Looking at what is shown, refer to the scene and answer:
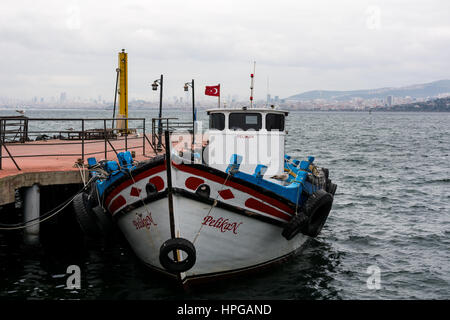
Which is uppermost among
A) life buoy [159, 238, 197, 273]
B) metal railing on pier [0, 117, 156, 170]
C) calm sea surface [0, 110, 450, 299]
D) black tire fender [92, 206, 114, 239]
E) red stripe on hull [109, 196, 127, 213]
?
metal railing on pier [0, 117, 156, 170]

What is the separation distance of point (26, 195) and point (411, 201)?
1549 centimetres

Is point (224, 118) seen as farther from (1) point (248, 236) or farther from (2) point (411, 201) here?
(2) point (411, 201)

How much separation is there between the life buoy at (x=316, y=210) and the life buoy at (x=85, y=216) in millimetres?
4857

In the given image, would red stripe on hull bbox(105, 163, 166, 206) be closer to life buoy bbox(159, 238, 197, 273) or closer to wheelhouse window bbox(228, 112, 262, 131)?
life buoy bbox(159, 238, 197, 273)

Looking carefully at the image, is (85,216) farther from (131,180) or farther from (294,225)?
(294,225)

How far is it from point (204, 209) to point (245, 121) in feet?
11.7

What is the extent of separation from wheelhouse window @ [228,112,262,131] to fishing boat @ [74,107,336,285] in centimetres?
16

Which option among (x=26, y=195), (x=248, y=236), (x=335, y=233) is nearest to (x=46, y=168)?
(x=26, y=195)

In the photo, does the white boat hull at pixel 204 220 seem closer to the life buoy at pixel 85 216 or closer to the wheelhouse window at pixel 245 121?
the life buoy at pixel 85 216

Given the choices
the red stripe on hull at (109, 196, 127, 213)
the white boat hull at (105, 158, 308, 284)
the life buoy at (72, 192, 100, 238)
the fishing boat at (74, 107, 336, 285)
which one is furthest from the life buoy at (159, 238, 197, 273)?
the life buoy at (72, 192, 100, 238)

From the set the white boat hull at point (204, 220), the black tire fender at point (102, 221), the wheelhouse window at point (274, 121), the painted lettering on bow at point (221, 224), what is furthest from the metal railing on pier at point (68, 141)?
the painted lettering on bow at point (221, 224)

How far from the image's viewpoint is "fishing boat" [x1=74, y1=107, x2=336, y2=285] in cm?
1000

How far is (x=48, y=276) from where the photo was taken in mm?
11641

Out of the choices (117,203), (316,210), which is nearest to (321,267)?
(316,210)
